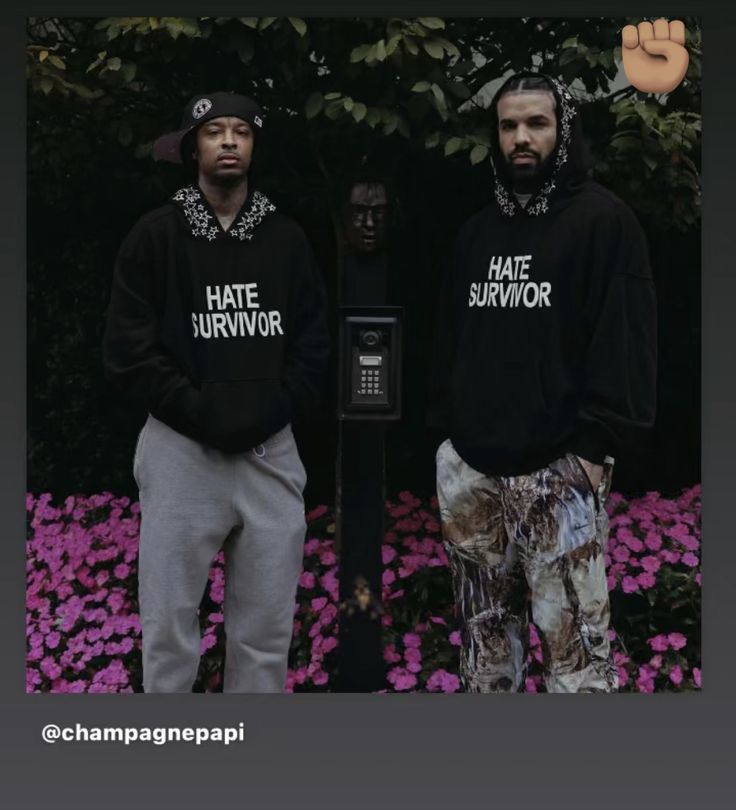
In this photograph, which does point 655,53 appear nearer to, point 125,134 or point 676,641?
point 125,134

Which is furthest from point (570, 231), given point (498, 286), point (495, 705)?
point (495, 705)

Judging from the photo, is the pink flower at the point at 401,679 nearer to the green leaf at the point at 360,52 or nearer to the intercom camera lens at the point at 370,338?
the intercom camera lens at the point at 370,338

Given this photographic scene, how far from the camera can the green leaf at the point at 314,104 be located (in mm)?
4535

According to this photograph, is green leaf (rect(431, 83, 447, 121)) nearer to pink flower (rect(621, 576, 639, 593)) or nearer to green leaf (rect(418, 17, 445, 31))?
green leaf (rect(418, 17, 445, 31))

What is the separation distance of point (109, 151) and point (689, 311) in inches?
91.5

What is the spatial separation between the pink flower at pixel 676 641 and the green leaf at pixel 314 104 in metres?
2.41

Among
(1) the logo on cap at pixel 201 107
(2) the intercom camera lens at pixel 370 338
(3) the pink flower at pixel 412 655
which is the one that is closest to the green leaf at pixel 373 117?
(1) the logo on cap at pixel 201 107

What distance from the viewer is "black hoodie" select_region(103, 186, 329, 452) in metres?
4.44

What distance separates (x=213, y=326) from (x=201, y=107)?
0.76 meters

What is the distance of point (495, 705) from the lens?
4.64m

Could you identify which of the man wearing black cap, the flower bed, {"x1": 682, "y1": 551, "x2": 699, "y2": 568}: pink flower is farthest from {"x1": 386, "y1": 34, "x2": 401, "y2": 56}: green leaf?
{"x1": 682, "y1": 551, "x2": 699, "y2": 568}: pink flower

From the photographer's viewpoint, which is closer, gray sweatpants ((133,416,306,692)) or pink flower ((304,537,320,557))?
gray sweatpants ((133,416,306,692))

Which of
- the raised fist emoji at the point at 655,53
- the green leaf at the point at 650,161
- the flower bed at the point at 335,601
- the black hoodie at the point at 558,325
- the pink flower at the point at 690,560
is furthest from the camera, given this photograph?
the pink flower at the point at 690,560

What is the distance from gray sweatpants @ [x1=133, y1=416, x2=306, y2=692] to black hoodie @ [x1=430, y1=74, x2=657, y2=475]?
0.69 meters
